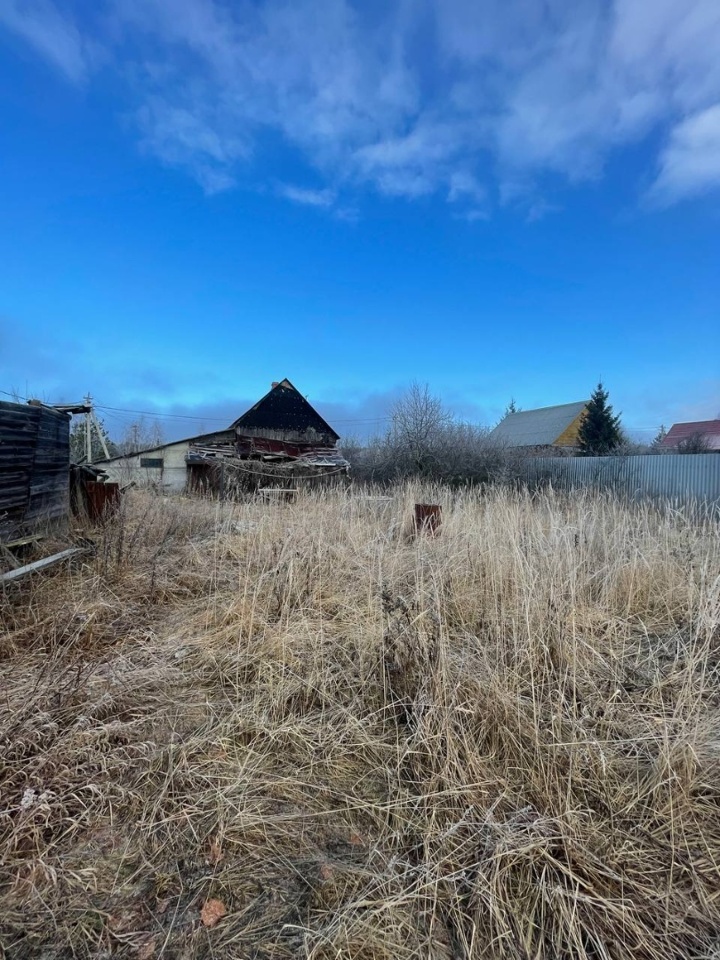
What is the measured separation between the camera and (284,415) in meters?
22.5

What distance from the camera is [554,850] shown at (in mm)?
1535

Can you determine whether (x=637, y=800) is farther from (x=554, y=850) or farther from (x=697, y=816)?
(x=554, y=850)

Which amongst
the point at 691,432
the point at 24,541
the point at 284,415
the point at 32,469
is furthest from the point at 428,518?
the point at 691,432

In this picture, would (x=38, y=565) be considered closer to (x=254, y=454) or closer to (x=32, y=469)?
(x=32, y=469)

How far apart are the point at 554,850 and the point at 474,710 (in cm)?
57

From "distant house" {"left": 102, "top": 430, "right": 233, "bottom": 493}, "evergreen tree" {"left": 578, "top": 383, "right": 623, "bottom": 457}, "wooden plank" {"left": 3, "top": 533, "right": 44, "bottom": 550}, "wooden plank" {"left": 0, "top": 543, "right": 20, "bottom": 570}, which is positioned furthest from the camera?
"evergreen tree" {"left": 578, "top": 383, "right": 623, "bottom": 457}

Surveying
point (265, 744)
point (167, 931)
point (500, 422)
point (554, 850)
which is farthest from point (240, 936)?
point (500, 422)

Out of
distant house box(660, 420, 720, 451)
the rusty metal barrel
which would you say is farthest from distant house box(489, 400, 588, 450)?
the rusty metal barrel

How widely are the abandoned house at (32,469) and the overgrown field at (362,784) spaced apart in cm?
162

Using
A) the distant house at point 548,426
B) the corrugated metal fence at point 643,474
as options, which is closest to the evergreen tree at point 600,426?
the distant house at point 548,426

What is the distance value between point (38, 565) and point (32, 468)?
5.43 feet

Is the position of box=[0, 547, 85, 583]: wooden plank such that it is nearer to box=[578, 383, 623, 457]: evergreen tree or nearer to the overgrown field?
the overgrown field

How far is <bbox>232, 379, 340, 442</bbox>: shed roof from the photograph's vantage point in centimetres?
2184

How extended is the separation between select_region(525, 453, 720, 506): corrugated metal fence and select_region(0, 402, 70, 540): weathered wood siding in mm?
11601
